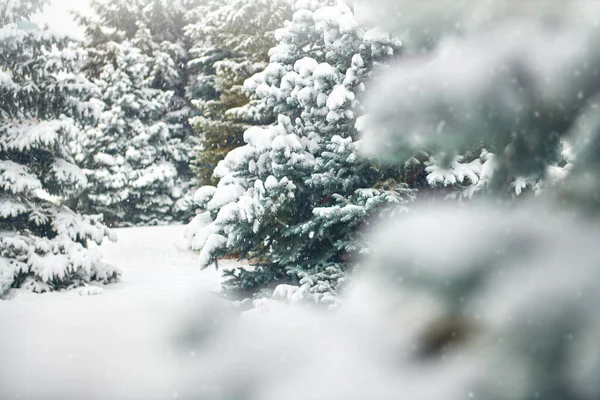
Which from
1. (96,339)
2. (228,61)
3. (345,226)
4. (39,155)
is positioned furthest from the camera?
(228,61)

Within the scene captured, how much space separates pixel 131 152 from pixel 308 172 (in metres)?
14.0

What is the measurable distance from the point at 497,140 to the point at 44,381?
418cm

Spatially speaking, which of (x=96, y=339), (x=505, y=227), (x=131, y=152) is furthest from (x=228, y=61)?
(x=505, y=227)

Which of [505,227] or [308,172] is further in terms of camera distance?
[308,172]

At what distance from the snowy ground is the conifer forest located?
0.12 feet

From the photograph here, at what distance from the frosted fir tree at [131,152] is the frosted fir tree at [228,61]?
2.15 metres

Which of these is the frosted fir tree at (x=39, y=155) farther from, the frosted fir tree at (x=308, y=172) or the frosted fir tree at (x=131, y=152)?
the frosted fir tree at (x=131, y=152)

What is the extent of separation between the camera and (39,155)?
33.9 ft

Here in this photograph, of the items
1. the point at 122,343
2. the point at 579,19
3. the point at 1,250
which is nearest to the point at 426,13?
the point at 579,19

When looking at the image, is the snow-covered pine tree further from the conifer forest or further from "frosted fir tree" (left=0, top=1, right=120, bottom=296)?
"frosted fir tree" (left=0, top=1, right=120, bottom=296)

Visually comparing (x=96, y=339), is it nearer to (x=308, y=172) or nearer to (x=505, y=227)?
(x=308, y=172)

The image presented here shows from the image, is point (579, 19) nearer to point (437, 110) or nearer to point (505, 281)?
point (437, 110)

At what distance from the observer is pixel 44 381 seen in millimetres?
4543

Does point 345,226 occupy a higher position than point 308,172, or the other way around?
point 308,172
